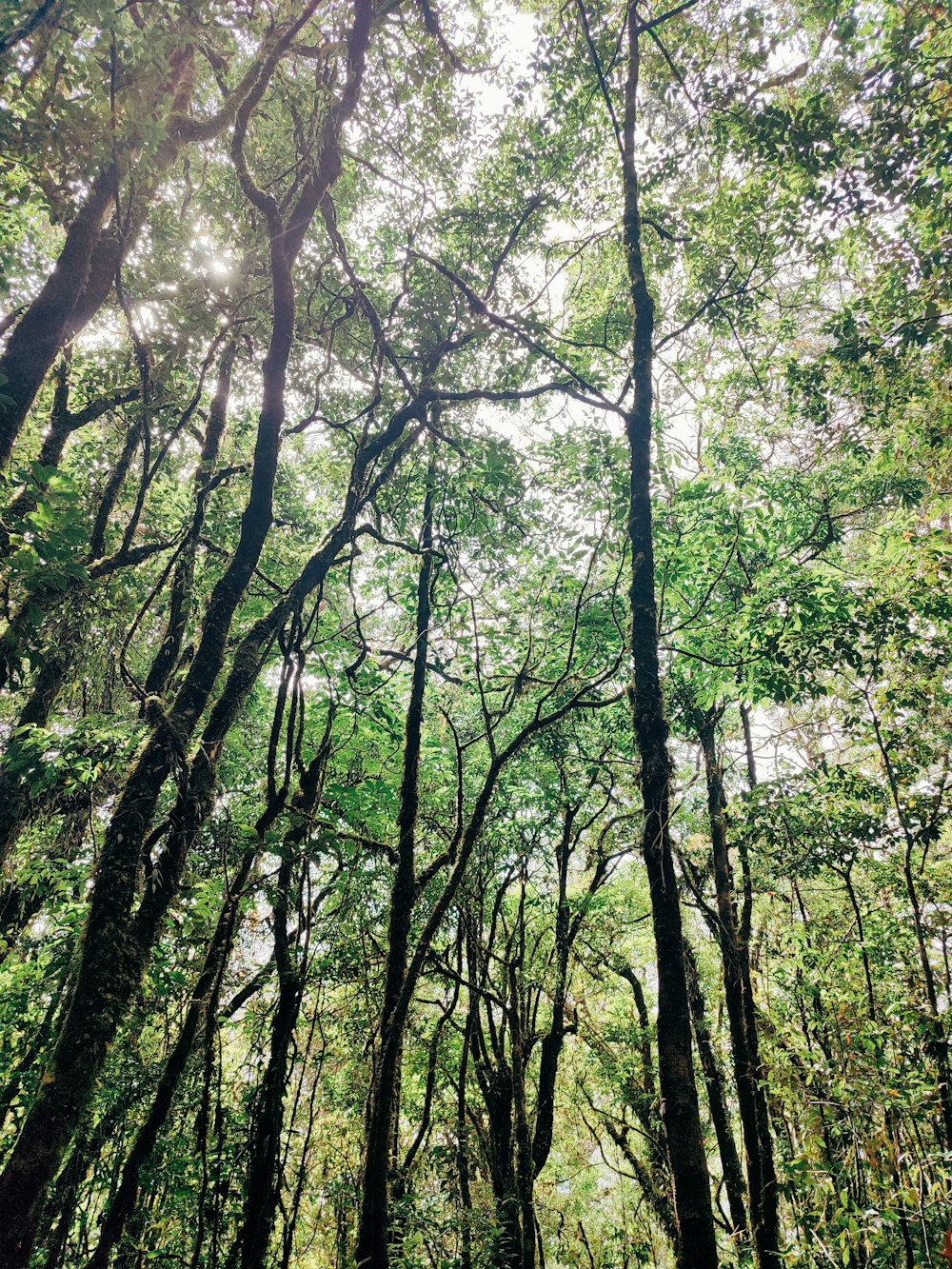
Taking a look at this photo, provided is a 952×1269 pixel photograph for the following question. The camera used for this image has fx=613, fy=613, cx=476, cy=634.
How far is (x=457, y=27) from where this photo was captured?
7.16m

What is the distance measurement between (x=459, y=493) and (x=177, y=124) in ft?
16.0

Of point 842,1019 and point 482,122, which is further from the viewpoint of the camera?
point 482,122

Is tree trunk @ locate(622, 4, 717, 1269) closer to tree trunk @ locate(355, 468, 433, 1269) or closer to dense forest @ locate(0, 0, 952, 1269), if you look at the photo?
dense forest @ locate(0, 0, 952, 1269)

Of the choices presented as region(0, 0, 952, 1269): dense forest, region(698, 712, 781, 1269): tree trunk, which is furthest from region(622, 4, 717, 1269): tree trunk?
region(698, 712, 781, 1269): tree trunk

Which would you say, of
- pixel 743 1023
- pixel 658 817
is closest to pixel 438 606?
pixel 658 817

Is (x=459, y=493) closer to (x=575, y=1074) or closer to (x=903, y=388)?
(x=903, y=388)

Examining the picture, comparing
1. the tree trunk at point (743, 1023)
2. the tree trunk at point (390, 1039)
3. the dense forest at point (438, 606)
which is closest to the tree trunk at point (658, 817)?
the dense forest at point (438, 606)

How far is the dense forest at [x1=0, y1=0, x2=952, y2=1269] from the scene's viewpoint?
423 cm

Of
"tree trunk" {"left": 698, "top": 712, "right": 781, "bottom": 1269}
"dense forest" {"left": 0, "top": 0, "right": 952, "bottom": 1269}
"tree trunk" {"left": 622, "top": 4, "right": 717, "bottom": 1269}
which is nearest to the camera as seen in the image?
"tree trunk" {"left": 622, "top": 4, "right": 717, "bottom": 1269}

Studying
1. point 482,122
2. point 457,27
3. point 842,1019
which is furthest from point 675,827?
point 457,27

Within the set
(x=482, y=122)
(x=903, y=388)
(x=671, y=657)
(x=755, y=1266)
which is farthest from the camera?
(x=671, y=657)

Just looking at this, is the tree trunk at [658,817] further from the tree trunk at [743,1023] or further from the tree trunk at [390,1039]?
the tree trunk at [743,1023]

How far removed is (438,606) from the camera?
620 centimetres

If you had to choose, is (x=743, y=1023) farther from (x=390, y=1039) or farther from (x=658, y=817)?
(x=658, y=817)
